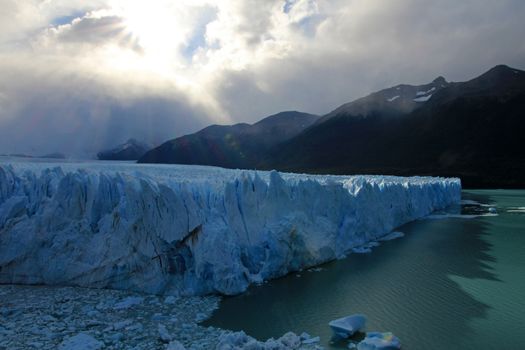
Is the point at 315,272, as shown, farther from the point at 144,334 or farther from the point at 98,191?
the point at 98,191

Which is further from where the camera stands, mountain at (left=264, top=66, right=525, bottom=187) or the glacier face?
mountain at (left=264, top=66, right=525, bottom=187)

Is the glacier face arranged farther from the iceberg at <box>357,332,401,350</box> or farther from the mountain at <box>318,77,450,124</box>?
the mountain at <box>318,77,450,124</box>

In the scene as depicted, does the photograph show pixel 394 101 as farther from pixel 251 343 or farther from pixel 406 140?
pixel 251 343

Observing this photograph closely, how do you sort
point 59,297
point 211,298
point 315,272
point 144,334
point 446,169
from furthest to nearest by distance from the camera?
point 446,169 → point 315,272 → point 211,298 → point 59,297 → point 144,334

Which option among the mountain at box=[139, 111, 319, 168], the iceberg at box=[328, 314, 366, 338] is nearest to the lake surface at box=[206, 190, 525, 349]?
the iceberg at box=[328, 314, 366, 338]

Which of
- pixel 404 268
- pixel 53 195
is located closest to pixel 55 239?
pixel 53 195

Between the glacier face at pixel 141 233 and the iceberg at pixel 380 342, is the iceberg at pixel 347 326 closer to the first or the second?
the iceberg at pixel 380 342

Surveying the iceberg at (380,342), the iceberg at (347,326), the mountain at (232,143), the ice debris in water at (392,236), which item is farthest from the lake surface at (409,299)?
the mountain at (232,143)
